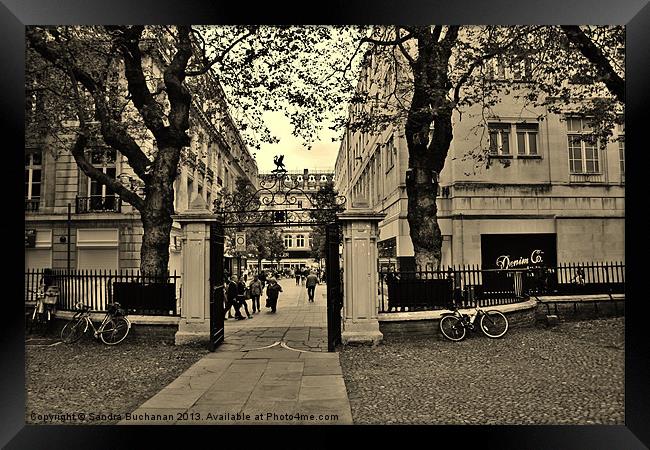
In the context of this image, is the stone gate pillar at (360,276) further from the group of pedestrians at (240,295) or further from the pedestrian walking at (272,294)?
the pedestrian walking at (272,294)

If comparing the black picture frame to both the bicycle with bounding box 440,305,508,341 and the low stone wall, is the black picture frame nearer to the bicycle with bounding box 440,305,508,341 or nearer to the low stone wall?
the bicycle with bounding box 440,305,508,341

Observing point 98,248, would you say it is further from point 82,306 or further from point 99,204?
point 82,306

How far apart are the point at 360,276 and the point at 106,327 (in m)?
5.37

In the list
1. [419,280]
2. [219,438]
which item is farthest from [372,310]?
[219,438]

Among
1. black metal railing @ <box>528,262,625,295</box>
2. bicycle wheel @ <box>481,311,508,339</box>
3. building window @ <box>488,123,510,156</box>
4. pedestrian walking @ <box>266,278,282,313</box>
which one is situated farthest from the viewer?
pedestrian walking @ <box>266,278,282,313</box>

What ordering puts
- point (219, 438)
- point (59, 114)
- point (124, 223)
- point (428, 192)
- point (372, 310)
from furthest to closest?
point (124, 223), point (59, 114), point (428, 192), point (372, 310), point (219, 438)

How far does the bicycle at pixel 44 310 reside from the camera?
10711mm

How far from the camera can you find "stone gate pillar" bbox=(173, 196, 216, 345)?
9680mm

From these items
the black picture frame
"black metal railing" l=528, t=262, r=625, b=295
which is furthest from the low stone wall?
the black picture frame

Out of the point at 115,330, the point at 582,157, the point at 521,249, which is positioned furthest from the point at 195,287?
the point at 582,157
